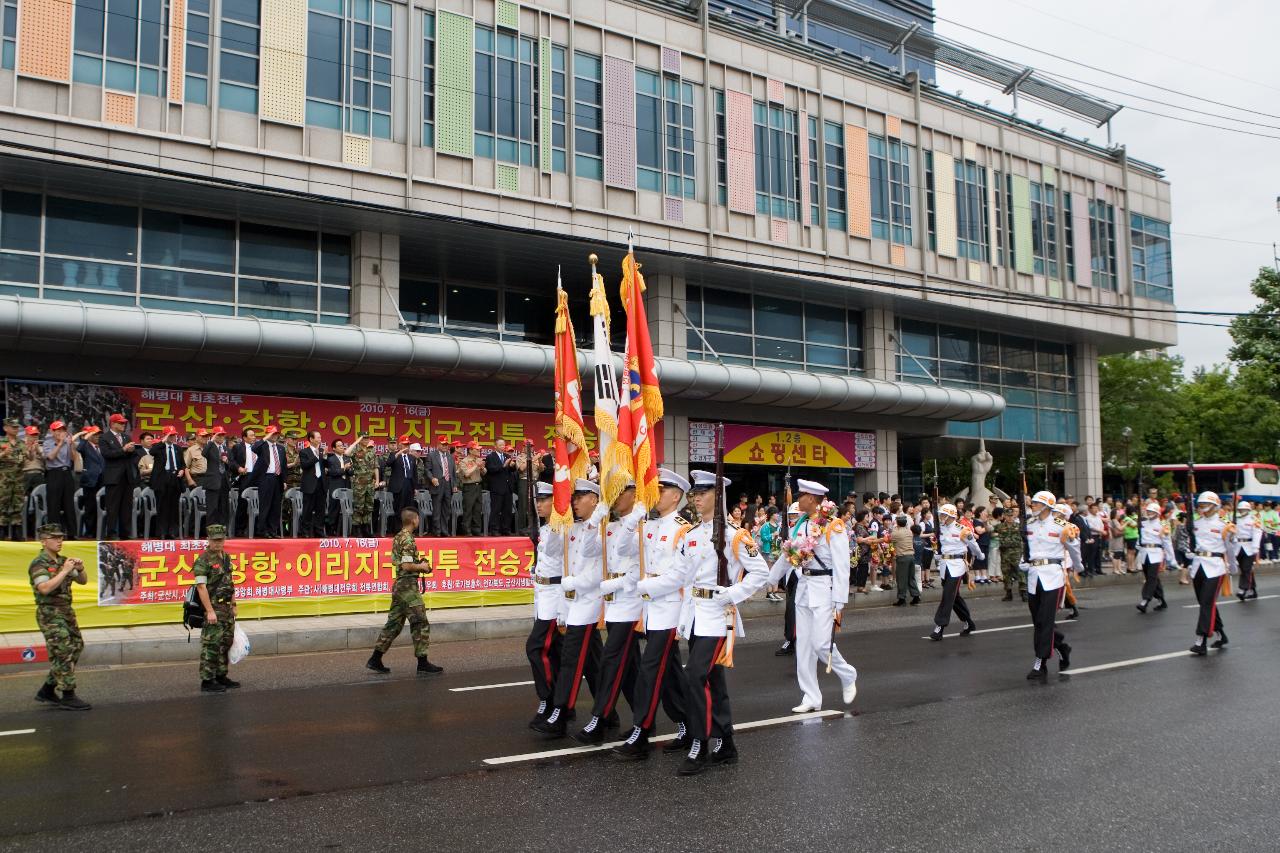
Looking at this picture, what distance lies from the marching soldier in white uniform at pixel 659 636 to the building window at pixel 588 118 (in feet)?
63.9

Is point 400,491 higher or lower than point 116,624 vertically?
higher

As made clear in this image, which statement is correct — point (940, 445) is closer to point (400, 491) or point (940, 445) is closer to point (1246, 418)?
point (1246, 418)

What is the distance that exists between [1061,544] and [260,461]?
500 inches

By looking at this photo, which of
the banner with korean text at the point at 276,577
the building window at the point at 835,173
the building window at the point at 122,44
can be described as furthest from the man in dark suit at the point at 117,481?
the building window at the point at 835,173

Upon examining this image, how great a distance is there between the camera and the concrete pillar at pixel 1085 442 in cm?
3919

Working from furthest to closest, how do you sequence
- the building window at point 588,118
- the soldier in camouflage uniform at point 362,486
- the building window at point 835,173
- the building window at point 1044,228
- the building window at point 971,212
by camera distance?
the building window at point 1044,228 < the building window at point 971,212 < the building window at point 835,173 < the building window at point 588,118 < the soldier in camouflage uniform at point 362,486

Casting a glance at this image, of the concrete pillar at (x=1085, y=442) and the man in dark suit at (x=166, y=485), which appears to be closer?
the man in dark suit at (x=166, y=485)

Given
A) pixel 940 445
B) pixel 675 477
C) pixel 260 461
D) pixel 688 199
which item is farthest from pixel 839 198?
pixel 675 477

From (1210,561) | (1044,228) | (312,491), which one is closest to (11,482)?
(312,491)

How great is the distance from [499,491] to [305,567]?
5.56 meters

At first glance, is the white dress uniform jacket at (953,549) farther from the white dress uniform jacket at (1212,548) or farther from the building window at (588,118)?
the building window at (588,118)

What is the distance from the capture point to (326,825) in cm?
570

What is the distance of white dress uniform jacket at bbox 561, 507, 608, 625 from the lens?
8.12 metres

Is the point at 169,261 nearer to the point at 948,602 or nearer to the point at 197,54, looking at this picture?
the point at 197,54
